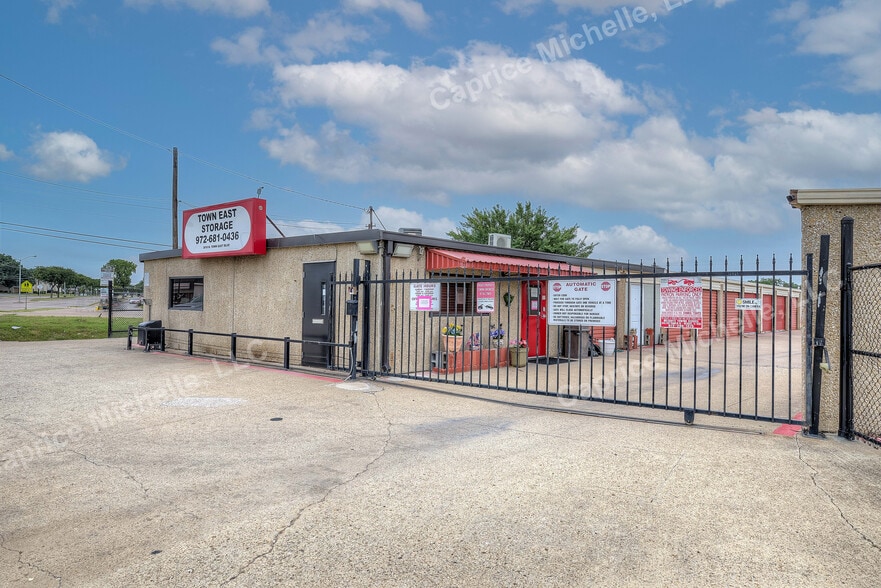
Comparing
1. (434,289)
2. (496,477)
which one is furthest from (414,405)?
(496,477)

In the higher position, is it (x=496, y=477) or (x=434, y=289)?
(x=434, y=289)

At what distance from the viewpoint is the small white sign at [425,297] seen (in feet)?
31.2

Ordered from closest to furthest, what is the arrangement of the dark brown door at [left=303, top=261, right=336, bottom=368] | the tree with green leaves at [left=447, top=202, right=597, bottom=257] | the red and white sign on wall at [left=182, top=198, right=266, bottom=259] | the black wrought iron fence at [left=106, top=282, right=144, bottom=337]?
the dark brown door at [left=303, top=261, right=336, bottom=368] < the red and white sign on wall at [left=182, top=198, right=266, bottom=259] < the black wrought iron fence at [left=106, top=282, right=144, bottom=337] < the tree with green leaves at [left=447, top=202, right=597, bottom=257]

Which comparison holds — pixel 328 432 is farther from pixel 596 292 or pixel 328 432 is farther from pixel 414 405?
pixel 596 292

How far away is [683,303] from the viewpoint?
678 cm

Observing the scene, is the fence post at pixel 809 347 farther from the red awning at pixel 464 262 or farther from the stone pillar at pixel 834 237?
the red awning at pixel 464 262

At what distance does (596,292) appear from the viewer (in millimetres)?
7676

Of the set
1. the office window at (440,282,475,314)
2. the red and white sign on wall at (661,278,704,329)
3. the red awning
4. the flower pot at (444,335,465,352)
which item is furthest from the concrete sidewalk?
the office window at (440,282,475,314)

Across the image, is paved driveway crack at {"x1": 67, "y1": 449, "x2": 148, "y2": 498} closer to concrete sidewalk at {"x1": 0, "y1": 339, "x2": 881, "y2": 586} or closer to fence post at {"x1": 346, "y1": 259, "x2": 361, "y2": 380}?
concrete sidewalk at {"x1": 0, "y1": 339, "x2": 881, "y2": 586}

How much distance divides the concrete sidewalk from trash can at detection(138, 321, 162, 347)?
826 centimetres

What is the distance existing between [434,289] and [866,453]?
624cm

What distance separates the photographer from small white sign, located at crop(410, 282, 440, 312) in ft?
31.2

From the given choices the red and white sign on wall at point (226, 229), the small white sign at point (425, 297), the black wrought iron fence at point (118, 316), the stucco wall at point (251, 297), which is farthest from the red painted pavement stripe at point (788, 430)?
the black wrought iron fence at point (118, 316)

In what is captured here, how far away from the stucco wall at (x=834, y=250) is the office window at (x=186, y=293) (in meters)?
14.1
